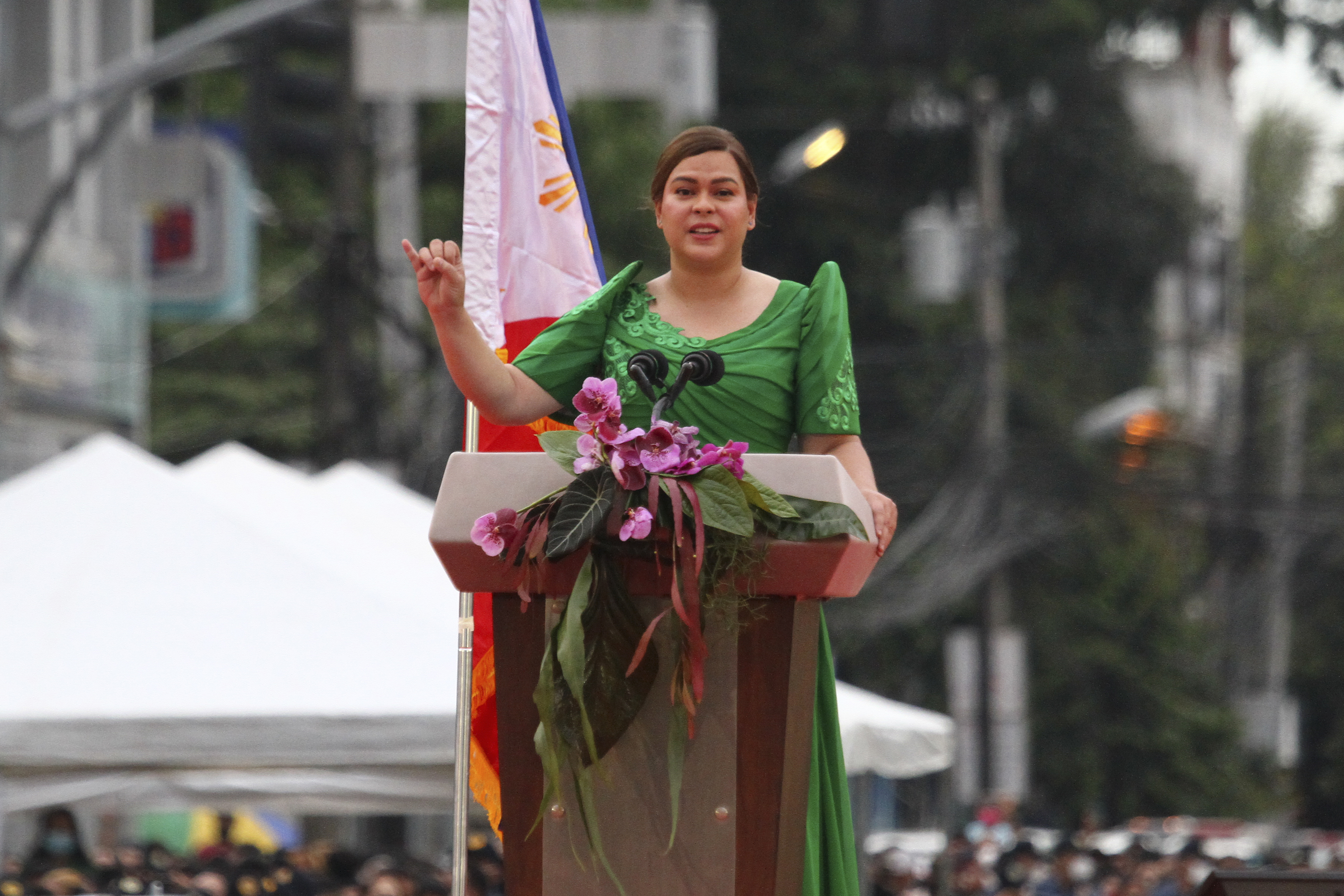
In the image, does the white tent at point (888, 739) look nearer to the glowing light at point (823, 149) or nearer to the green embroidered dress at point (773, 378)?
the glowing light at point (823, 149)

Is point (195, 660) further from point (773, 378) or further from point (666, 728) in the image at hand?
point (666, 728)

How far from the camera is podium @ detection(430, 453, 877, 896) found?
3264 millimetres

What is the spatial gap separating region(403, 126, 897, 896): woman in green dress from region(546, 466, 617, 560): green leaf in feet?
1.33

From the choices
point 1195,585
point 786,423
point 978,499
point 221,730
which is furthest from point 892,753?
point 1195,585

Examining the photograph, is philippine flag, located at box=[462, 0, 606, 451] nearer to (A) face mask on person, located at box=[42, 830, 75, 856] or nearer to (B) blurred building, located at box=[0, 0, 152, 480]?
(A) face mask on person, located at box=[42, 830, 75, 856]

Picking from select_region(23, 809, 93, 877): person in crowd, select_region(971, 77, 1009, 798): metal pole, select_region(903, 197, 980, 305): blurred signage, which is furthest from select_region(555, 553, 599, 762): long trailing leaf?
select_region(903, 197, 980, 305): blurred signage

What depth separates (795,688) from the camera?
3314mm

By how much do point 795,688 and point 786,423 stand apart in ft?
1.86

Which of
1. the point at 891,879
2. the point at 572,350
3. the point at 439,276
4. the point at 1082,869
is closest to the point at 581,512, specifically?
the point at 439,276

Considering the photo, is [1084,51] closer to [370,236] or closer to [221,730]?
[370,236]

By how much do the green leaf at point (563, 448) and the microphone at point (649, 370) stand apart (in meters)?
0.18

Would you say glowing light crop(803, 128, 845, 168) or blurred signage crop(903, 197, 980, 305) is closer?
glowing light crop(803, 128, 845, 168)

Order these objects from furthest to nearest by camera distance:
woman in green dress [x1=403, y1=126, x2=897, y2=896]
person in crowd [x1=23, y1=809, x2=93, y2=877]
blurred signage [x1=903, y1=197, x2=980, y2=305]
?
blurred signage [x1=903, y1=197, x2=980, y2=305] → person in crowd [x1=23, y1=809, x2=93, y2=877] → woman in green dress [x1=403, y1=126, x2=897, y2=896]

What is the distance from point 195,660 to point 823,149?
3.70 m
